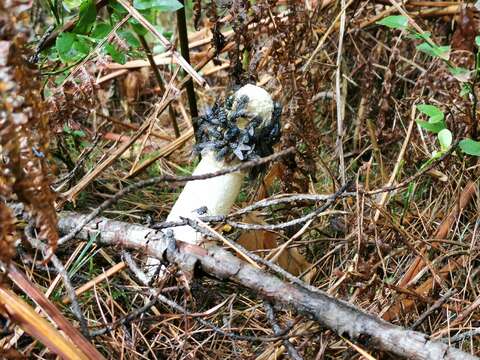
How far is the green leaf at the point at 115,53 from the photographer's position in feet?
7.99

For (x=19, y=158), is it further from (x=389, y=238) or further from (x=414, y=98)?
(x=414, y=98)

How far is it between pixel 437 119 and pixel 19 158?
1.58 metres

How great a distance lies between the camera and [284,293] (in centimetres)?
189

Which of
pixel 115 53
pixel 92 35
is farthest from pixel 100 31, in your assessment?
pixel 115 53

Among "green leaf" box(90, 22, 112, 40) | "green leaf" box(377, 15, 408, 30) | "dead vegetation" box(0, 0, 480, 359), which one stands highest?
"green leaf" box(90, 22, 112, 40)

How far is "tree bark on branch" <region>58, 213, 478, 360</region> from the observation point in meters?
1.73

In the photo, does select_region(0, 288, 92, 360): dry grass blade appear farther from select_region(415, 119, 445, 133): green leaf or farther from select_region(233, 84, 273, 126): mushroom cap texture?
select_region(415, 119, 445, 133): green leaf

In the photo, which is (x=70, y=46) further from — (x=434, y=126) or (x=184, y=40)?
(x=434, y=126)

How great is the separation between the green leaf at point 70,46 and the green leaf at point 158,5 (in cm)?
26

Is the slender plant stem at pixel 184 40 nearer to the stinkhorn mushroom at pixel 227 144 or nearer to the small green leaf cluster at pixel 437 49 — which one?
the stinkhorn mushroom at pixel 227 144

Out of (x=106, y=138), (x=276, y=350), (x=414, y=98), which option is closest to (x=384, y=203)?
(x=414, y=98)

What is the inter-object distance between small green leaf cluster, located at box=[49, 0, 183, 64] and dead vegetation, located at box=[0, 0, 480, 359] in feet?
0.13

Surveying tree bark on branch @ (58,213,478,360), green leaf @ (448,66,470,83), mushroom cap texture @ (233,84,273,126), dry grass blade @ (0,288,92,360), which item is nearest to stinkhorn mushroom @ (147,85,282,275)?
mushroom cap texture @ (233,84,273,126)

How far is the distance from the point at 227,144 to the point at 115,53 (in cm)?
58
